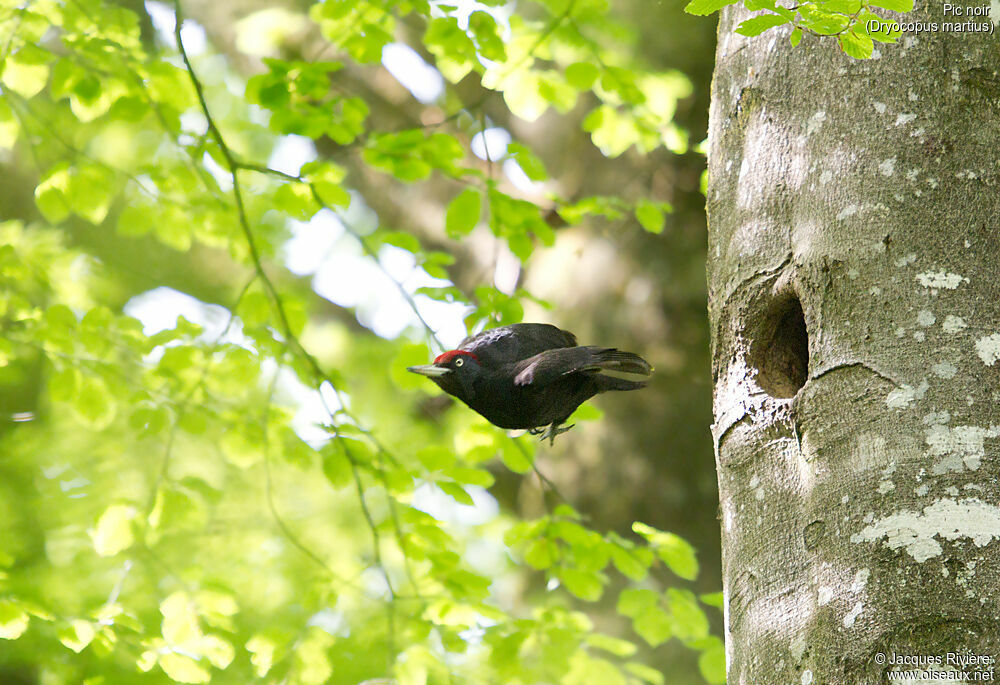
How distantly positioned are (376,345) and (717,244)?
15.0 feet

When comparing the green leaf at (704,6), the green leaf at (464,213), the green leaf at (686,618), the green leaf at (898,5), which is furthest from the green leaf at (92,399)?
the green leaf at (898,5)

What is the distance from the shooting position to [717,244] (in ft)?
7.07

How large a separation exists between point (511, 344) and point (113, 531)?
79.4 inches

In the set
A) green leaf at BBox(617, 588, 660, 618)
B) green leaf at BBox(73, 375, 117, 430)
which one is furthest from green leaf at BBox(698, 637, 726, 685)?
green leaf at BBox(73, 375, 117, 430)

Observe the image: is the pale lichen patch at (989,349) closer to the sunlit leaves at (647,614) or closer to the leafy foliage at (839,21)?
the leafy foliage at (839,21)

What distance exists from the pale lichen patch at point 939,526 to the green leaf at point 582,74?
2.68 metres

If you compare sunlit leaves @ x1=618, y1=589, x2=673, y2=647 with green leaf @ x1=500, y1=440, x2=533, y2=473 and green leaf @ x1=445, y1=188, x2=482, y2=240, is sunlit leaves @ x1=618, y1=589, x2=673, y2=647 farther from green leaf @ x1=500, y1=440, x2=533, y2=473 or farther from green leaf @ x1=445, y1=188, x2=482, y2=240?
green leaf @ x1=445, y1=188, x2=482, y2=240

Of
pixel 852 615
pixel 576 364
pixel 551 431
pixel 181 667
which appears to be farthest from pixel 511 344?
pixel 181 667

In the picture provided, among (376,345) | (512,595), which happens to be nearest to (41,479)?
(376,345)

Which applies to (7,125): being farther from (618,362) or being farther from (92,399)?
(618,362)

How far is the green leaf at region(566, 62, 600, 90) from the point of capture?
12.4ft

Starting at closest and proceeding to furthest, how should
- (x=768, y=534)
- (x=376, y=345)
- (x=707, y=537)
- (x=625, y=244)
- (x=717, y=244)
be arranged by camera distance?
(x=768, y=534), (x=717, y=244), (x=707, y=537), (x=625, y=244), (x=376, y=345)

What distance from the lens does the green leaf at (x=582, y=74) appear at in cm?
378

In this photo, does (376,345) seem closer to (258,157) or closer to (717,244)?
(258,157)
